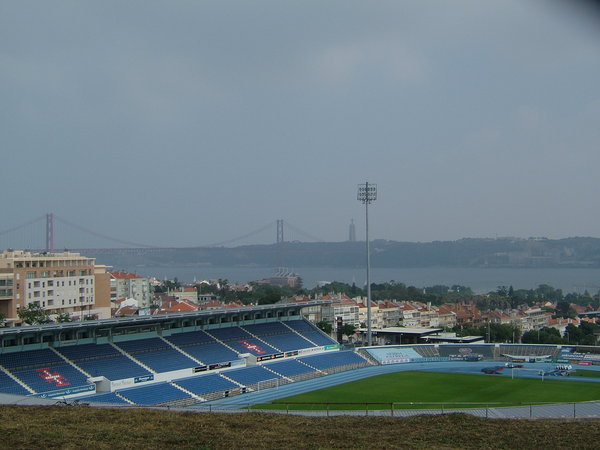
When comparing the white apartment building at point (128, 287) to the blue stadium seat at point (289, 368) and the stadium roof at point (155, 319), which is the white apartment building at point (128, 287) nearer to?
the stadium roof at point (155, 319)

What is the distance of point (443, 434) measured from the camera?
462 inches

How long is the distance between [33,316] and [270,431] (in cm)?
3730

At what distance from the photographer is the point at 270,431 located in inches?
474

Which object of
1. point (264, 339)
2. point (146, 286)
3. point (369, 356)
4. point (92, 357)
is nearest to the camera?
point (92, 357)

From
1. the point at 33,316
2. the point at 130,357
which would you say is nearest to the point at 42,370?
the point at 130,357

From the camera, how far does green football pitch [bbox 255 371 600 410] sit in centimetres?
2950

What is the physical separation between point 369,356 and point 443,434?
3055 centimetres

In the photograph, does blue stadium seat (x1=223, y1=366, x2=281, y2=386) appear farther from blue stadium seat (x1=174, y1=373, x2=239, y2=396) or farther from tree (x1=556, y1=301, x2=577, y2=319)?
tree (x1=556, y1=301, x2=577, y2=319)

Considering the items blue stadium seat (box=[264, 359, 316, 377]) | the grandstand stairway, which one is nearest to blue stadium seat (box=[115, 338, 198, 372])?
the grandstand stairway

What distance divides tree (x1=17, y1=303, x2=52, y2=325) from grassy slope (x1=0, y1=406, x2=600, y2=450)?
32.0 metres

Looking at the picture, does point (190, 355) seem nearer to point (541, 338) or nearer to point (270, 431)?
point (270, 431)

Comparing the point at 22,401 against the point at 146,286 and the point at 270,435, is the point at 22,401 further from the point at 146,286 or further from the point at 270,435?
the point at 146,286

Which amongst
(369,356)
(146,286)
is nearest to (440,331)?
(369,356)

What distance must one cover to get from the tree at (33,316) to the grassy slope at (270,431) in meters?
32.0
